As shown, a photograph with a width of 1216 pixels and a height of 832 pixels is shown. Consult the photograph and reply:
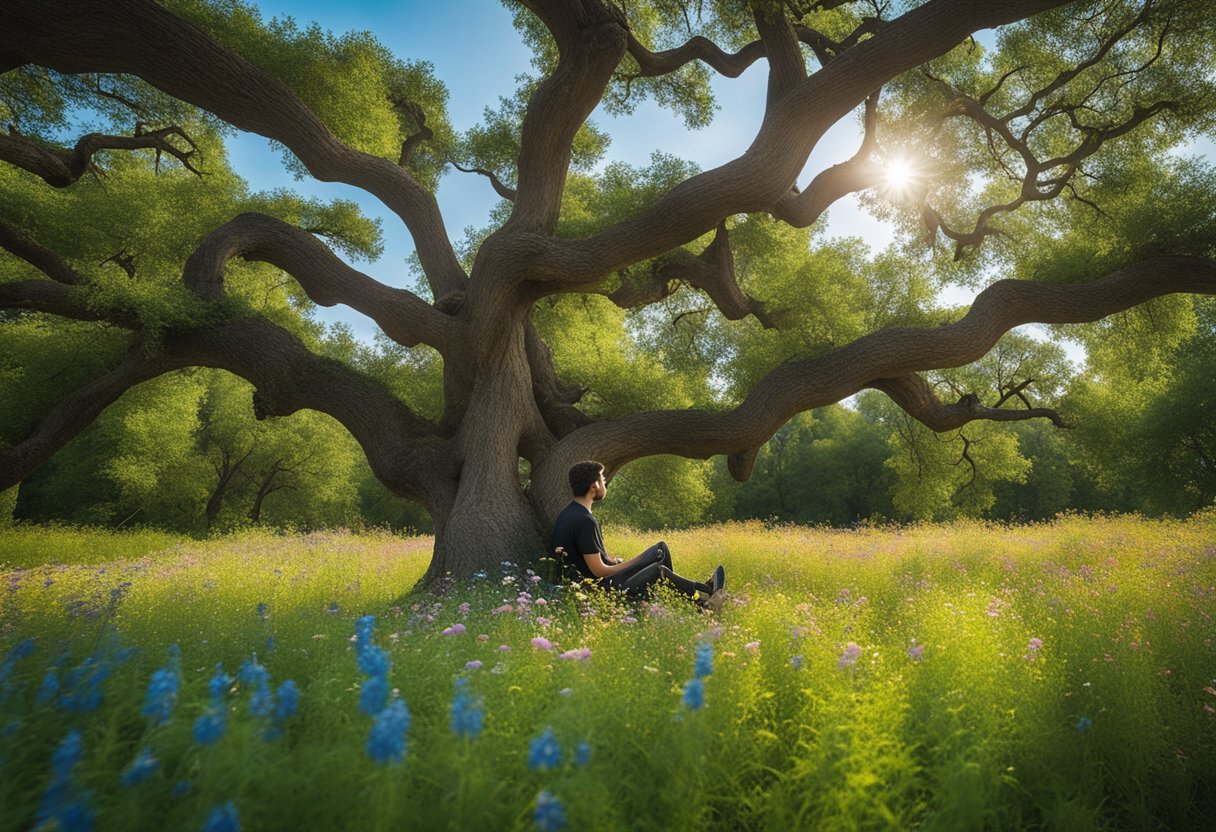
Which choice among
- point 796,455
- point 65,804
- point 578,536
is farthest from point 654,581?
point 796,455

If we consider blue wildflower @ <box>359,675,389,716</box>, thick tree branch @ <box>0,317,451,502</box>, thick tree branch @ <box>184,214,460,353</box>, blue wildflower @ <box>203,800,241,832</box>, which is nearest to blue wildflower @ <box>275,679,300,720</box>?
blue wildflower @ <box>359,675,389,716</box>

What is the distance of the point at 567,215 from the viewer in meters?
14.1

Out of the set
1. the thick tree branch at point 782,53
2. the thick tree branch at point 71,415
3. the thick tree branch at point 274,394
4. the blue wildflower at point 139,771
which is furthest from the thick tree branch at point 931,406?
the thick tree branch at point 71,415

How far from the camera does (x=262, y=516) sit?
36.5 meters

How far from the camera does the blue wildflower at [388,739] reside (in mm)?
1744

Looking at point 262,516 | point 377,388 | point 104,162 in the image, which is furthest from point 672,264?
point 262,516

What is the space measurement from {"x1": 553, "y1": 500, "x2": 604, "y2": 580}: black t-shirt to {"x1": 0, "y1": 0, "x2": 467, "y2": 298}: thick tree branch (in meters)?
7.02

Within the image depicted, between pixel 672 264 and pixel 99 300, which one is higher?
pixel 672 264

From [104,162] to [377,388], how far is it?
39.2 feet

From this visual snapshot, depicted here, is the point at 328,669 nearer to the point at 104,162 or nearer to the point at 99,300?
the point at 99,300

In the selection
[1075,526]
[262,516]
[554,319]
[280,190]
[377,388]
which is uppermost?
[280,190]

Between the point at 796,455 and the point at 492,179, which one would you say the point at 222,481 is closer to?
the point at 492,179

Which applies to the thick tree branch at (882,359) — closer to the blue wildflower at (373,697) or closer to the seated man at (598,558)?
the seated man at (598,558)

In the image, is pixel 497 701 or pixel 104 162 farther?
pixel 104 162
